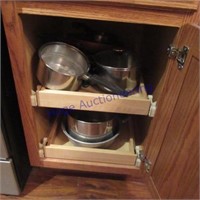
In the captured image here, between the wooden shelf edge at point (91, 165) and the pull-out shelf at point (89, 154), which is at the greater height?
the pull-out shelf at point (89, 154)

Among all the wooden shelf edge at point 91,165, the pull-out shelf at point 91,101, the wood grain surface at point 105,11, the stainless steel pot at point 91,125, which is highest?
the wood grain surface at point 105,11

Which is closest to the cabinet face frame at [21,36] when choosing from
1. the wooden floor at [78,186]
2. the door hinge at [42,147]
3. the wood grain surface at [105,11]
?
the wood grain surface at [105,11]

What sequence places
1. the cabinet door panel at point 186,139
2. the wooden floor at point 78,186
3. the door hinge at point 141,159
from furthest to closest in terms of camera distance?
the wooden floor at point 78,186
the door hinge at point 141,159
the cabinet door panel at point 186,139

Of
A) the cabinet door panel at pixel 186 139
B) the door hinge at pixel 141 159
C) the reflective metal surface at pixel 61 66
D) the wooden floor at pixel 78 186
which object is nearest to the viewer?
the cabinet door panel at pixel 186 139

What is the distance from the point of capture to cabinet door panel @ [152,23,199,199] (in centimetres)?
48

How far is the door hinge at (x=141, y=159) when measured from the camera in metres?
0.77

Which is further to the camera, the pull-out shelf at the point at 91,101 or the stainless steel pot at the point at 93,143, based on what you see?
the stainless steel pot at the point at 93,143

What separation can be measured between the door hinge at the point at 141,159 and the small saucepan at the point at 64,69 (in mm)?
283

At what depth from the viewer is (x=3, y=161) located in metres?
0.76

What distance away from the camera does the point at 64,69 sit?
715 mm

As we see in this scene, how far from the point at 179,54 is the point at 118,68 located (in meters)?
0.22

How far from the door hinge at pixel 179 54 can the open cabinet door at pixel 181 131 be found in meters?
0.01

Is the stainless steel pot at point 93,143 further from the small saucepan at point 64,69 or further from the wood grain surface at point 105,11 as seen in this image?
the wood grain surface at point 105,11

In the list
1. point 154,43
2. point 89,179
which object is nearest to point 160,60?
point 154,43
